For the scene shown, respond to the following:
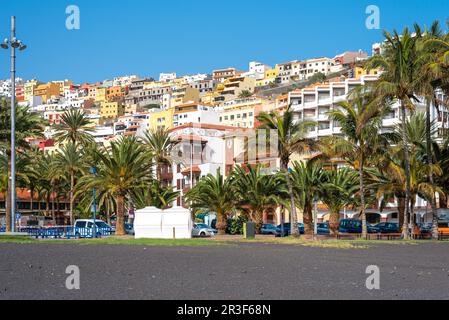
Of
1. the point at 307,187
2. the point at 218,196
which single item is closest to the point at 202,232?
the point at 218,196

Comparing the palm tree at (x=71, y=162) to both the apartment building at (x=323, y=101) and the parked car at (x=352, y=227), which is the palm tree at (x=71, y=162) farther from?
the apartment building at (x=323, y=101)

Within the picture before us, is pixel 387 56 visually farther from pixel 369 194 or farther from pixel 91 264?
pixel 91 264

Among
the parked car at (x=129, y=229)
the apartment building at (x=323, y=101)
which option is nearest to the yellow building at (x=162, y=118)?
the apartment building at (x=323, y=101)

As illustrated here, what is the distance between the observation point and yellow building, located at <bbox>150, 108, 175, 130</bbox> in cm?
16005

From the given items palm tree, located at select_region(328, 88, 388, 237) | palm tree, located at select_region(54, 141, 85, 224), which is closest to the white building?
palm tree, located at select_region(54, 141, 85, 224)

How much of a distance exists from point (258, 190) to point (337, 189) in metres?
6.62

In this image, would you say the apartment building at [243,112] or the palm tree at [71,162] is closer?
the palm tree at [71,162]

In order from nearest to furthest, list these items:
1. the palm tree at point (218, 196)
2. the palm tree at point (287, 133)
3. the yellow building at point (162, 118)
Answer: the palm tree at point (287, 133)
the palm tree at point (218, 196)
the yellow building at point (162, 118)

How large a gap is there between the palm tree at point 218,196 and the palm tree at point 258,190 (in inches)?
30.8

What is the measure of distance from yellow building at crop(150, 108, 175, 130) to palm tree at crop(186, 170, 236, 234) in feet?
328

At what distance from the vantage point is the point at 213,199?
58.4 metres

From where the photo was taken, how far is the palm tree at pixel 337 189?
55594 mm
